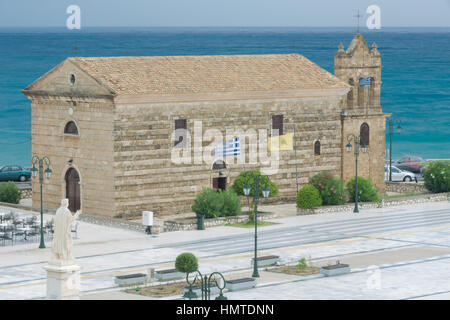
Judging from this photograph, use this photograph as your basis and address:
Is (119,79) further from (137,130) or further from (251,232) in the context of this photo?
(251,232)

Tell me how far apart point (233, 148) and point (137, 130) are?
5.96 m

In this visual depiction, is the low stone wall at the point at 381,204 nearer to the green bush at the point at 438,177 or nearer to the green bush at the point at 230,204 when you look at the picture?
the green bush at the point at 438,177

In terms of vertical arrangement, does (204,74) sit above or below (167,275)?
above

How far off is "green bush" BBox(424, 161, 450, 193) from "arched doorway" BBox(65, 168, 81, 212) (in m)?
20.9

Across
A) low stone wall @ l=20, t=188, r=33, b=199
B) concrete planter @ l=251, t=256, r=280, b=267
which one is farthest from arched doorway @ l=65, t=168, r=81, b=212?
concrete planter @ l=251, t=256, r=280, b=267

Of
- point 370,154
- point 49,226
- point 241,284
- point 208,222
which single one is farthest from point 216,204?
point 241,284

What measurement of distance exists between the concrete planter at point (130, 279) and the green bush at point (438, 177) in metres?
29.1

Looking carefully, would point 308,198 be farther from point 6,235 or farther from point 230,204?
point 6,235

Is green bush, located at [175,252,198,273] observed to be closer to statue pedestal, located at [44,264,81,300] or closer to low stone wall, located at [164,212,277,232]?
statue pedestal, located at [44,264,81,300]

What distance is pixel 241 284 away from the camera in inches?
1439

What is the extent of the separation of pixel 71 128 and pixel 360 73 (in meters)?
17.6

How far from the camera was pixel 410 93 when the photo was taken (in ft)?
584

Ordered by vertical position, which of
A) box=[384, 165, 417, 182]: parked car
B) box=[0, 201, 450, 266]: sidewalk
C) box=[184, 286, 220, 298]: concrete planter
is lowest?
box=[184, 286, 220, 298]: concrete planter

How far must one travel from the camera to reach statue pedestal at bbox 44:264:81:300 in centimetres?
3153
